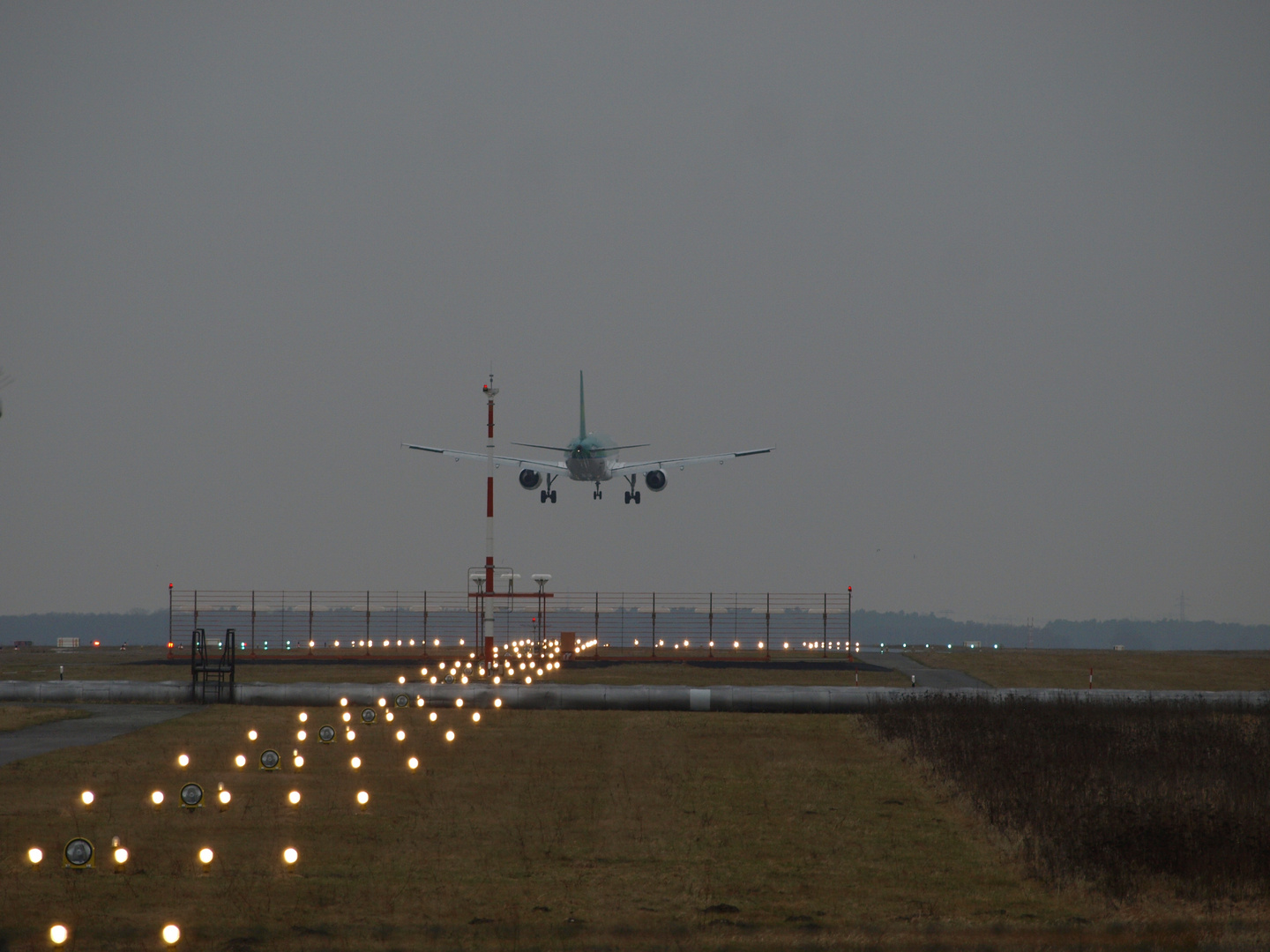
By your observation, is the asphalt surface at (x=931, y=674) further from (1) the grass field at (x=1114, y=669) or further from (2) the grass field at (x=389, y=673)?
(2) the grass field at (x=389, y=673)

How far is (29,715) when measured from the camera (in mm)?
33062

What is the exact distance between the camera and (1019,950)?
12086mm

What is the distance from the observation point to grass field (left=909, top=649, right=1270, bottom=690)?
5275cm

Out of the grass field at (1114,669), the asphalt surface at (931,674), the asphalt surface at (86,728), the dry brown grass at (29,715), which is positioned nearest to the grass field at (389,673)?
the asphalt surface at (931,674)

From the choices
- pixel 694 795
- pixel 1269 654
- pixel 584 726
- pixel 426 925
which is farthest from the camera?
pixel 1269 654

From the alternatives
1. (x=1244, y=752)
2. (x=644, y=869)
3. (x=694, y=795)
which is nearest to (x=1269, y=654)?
(x=1244, y=752)

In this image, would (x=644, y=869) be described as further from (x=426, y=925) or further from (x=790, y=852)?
(x=426, y=925)

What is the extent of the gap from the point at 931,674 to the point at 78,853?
4645 centimetres

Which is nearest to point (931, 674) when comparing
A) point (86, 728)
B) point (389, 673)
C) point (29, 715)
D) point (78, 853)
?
point (389, 673)

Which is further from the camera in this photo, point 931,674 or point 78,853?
point 931,674

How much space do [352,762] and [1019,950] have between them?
15.1 metres

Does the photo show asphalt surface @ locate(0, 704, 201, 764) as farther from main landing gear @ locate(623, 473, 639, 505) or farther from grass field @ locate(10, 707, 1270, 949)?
main landing gear @ locate(623, 473, 639, 505)

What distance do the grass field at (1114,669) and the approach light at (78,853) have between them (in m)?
42.2

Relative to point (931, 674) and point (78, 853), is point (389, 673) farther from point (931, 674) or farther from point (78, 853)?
point (78, 853)
